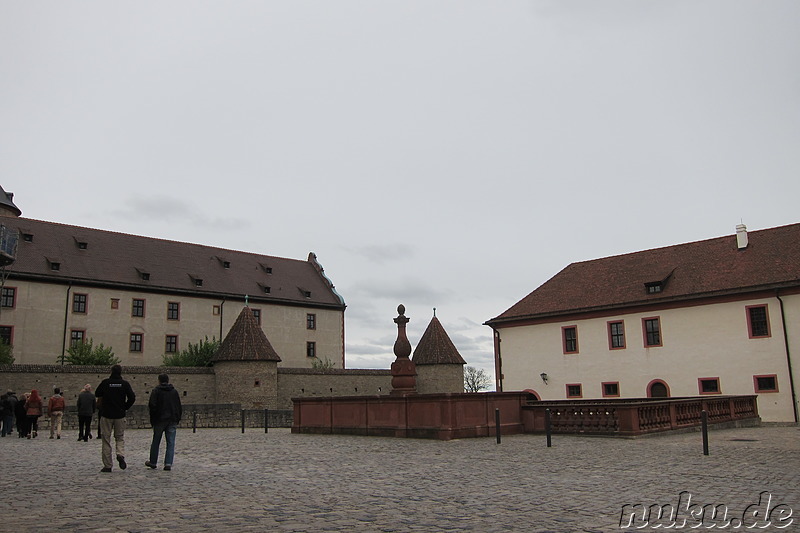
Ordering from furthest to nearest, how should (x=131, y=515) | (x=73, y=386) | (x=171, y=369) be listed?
(x=171, y=369) < (x=73, y=386) < (x=131, y=515)

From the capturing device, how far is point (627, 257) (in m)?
39.6

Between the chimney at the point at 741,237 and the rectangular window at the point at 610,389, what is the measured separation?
9007mm

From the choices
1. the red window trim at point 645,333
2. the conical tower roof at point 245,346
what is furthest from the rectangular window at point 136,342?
the red window trim at point 645,333

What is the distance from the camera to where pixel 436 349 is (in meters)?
49.2

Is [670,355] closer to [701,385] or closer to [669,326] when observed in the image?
[669,326]

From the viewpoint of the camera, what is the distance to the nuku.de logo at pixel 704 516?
6766mm

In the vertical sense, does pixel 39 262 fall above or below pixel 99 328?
above

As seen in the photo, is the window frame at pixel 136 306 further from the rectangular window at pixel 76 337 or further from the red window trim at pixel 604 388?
the red window trim at pixel 604 388

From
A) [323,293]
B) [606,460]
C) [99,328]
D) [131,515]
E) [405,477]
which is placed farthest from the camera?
[323,293]

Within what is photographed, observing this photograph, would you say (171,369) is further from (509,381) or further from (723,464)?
(723,464)

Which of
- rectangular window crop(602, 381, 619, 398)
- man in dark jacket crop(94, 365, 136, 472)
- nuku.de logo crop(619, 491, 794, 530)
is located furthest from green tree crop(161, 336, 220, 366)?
nuku.de logo crop(619, 491, 794, 530)

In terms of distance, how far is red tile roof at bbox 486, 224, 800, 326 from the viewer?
3164 cm

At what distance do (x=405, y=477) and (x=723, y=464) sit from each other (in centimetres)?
551

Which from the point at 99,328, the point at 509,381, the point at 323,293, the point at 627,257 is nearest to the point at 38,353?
the point at 99,328
